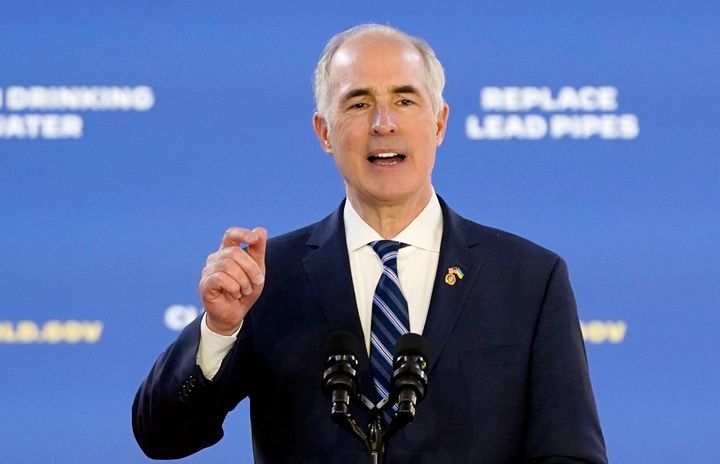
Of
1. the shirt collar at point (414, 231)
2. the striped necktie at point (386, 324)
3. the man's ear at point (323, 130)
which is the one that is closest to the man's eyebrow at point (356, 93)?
the man's ear at point (323, 130)

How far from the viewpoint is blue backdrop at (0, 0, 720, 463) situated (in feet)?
11.9

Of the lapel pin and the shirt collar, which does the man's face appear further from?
the lapel pin

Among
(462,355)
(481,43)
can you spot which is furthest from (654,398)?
(462,355)

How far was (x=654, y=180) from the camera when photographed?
3660 millimetres

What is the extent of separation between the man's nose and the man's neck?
15cm

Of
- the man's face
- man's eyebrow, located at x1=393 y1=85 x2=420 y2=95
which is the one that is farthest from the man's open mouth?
man's eyebrow, located at x1=393 y1=85 x2=420 y2=95

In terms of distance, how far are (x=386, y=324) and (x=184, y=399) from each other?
401mm

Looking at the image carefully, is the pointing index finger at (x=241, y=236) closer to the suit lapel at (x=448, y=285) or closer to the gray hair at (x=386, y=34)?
the suit lapel at (x=448, y=285)

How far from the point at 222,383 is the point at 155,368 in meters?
0.16

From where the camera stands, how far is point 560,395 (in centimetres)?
213

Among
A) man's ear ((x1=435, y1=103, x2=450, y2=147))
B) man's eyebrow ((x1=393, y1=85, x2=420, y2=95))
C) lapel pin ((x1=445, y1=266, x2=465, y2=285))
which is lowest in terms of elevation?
lapel pin ((x1=445, y1=266, x2=465, y2=285))

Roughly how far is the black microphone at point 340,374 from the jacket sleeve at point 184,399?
349 millimetres

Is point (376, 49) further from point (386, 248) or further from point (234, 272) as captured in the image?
point (234, 272)

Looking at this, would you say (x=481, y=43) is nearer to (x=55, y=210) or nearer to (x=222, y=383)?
(x=55, y=210)
